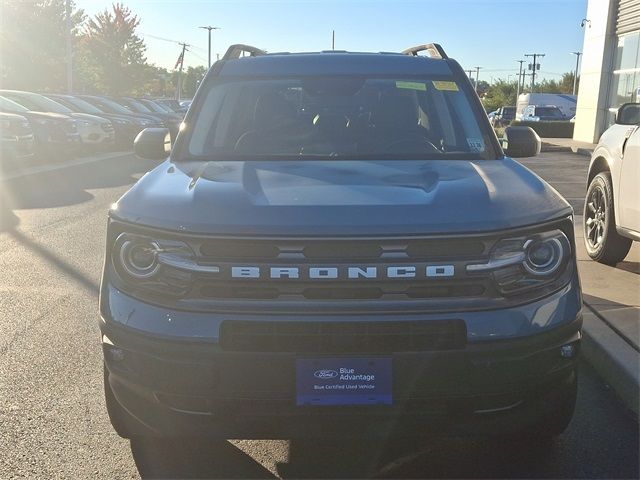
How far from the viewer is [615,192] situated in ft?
20.0

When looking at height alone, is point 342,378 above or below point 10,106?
below

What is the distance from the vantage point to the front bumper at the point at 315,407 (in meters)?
2.47

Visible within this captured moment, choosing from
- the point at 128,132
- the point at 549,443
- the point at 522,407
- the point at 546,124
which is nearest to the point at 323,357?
the point at 522,407

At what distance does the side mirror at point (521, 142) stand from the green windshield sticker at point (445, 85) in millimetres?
479

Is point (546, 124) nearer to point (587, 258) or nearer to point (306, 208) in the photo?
point (587, 258)

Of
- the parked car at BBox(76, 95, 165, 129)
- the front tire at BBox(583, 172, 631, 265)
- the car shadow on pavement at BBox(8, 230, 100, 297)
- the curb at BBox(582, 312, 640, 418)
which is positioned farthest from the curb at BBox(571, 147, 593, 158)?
the curb at BBox(582, 312, 640, 418)

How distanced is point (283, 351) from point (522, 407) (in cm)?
89

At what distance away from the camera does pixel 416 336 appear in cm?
248

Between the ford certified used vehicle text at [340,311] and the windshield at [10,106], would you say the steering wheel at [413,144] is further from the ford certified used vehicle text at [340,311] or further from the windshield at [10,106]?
the windshield at [10,106]

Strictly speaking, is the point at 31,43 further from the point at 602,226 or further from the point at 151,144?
the point at 151,144

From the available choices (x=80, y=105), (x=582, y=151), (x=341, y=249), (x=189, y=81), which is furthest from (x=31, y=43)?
(x=189, y=81)

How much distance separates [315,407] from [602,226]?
4.88m

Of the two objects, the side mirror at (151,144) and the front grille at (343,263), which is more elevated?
the side mirror at (151,144)

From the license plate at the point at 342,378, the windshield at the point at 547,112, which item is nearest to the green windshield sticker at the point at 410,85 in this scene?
the license plate at the point at 342,378
